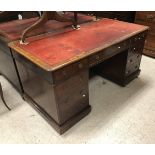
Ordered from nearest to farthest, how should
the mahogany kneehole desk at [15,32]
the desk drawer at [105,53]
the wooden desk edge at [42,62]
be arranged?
the wooden desk edge at [42,62], the desk drawer at [105,53], the mahogany kneehole desk at [15,32]

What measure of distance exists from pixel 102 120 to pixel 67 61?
0.71 meters

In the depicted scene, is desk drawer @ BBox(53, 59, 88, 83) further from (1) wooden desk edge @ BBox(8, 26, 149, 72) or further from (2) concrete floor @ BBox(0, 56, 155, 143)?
(2) concrete floor @ BBox(0, 56, 155, 143)

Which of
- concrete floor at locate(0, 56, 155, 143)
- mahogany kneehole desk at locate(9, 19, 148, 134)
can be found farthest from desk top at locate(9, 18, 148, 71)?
concrete floor at locate(0, 56, 155, 143)

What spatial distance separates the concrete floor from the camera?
139 centimetres

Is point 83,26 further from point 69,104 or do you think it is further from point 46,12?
point 69,104

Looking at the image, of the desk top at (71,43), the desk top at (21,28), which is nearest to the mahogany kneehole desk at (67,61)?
the desk top at (71,43)

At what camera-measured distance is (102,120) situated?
1548mm

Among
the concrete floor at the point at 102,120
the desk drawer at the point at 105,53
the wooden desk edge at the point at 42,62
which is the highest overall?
the wooden desk edge at the point at 42,62

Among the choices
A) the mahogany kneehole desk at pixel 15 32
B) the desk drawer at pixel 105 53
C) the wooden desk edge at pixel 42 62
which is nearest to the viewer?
the wooden desk edge at pixel 42 62

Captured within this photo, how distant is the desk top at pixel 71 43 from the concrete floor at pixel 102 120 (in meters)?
0.64

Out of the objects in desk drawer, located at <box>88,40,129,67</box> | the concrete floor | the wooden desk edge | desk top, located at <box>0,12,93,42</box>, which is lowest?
the concrete floor

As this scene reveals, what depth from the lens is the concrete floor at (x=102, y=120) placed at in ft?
4.57

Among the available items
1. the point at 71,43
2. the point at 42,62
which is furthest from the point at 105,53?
the point at 42,62

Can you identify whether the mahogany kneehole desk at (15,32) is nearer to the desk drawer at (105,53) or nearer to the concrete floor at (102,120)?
the concrete floor at (102,120)
